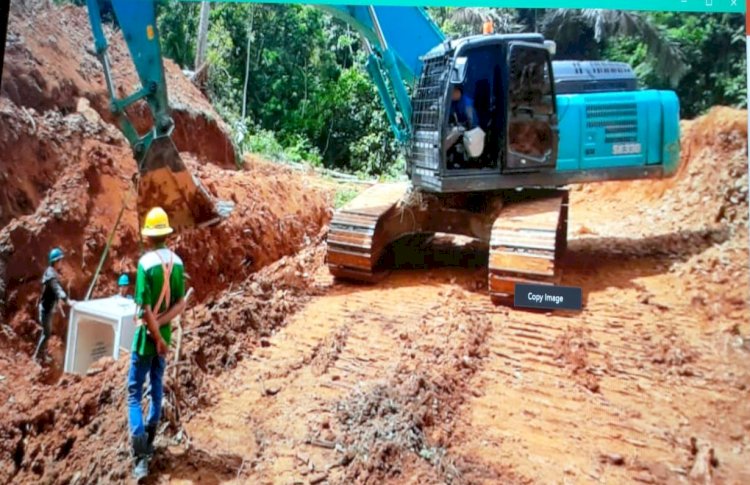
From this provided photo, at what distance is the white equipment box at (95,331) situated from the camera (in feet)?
4.41

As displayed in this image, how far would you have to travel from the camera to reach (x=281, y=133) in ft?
4.90

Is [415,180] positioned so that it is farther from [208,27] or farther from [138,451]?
[138,451]

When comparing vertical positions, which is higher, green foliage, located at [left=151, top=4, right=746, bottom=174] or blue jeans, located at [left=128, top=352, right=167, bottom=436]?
green foliage, located at [left=151, top=4, right=746, bottom=174]

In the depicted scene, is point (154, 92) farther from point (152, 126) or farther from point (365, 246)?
point (365, 246)

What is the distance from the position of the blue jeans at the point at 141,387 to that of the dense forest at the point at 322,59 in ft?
1.88

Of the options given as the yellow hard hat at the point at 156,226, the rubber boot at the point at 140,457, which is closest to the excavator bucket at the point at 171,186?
the yellow hard hat at the point at 156,226

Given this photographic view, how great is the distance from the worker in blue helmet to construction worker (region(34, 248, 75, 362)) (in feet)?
0.33

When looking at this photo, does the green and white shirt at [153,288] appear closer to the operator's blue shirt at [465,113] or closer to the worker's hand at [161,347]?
the worker's hand at [161,347]

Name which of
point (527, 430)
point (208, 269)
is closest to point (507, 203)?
point (527, 430)

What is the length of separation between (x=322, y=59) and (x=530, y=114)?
60 cm

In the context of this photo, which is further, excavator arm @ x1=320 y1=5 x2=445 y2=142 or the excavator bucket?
excavator arm @ x1=320 y1=5 x2=445 y2=142

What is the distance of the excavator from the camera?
1639 mm

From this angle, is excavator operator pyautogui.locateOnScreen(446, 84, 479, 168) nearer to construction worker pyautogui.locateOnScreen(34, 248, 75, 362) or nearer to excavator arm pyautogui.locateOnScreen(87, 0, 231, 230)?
excavator arm pyautogui.locateOnScreen(87, 0, 231, 230)

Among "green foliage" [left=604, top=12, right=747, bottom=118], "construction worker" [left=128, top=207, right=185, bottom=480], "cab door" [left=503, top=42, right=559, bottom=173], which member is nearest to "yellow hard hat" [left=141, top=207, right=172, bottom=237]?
"construction worker" [left=128, top=207, right=185, bottom=480]
